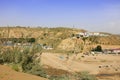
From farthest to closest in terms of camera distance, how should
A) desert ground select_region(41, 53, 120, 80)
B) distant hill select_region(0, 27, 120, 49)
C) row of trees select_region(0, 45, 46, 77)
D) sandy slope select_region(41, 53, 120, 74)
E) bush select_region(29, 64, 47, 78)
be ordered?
distant hill select_region(0, 27, 120, 49) < sandy slope select_region(41, 53, 120, 74) < desert ground select_region(41, 53, 120, 80) < row of trees select_region(0, 45, 46, 77) < bush select_region(29, 64, 47, 78)

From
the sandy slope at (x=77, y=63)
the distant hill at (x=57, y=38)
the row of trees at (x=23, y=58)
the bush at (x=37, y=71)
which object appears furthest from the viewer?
the distant hill at (x=57, y=38)

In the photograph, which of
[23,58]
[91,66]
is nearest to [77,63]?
[91,66]

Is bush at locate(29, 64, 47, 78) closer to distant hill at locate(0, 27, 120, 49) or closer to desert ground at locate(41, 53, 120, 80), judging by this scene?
desert ground at locate(41, 53, 120, 80)

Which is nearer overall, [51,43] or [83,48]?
[83,48]


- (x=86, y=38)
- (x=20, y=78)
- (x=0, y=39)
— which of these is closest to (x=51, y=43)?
(x=86, y=38)

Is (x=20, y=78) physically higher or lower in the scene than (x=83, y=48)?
higher

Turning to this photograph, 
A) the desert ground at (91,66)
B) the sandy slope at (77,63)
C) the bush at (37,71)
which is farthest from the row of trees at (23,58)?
the sandy slope at (77,63)

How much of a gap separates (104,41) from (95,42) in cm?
669

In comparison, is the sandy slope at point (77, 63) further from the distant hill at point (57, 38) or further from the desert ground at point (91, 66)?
the distant hill at point (57, 38)

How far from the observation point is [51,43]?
131375 millimetres

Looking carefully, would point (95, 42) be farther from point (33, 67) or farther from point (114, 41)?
point (33, 67)

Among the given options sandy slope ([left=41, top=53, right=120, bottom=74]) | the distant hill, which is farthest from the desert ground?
the distant hill

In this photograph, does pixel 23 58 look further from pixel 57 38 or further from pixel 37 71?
pixel 57 38

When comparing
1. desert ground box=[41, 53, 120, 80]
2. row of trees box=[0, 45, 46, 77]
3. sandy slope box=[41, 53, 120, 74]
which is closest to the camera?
row of trees box=[0, 45, 46, 77]
